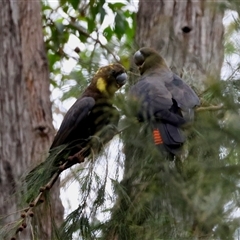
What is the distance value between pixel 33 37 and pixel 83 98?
1.20 metres

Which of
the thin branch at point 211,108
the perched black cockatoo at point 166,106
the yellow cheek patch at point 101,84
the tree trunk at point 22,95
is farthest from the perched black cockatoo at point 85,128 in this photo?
the tree trunk at point 22,95

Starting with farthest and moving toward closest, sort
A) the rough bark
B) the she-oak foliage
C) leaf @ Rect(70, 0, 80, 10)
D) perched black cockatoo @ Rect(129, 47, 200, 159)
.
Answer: leaf @ Rect(70, 0, 80, 10), the rough bark, perched black cockatoo @ Rect(129, 47, 200, 159), the she-oak foliage

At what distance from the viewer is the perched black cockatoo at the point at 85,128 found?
3154 millimetres

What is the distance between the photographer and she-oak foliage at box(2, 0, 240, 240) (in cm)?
250

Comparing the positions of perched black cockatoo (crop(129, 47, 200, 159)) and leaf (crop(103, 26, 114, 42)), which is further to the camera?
leaf (crop(103, 26, 114, 42))

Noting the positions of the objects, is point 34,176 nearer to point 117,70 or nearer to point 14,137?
point 117,70

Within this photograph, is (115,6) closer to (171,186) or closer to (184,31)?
(184,31)

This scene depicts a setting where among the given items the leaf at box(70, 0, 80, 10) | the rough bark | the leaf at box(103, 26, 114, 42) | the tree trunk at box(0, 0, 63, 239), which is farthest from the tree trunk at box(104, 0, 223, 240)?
the leaf at box(70, 0, 80, 10)

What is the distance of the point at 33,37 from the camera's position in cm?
482

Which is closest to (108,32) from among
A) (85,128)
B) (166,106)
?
(85,128)

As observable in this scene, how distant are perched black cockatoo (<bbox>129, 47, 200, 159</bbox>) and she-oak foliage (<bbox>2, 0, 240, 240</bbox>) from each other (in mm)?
40

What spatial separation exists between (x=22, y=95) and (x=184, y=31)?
934mm

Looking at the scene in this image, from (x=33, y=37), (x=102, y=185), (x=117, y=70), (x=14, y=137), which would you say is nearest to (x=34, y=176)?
(x=102, y=185)

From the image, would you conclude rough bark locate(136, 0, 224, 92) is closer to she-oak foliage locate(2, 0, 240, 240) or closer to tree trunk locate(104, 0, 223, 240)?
tree trunk locate(104, 0, 223, 240)
